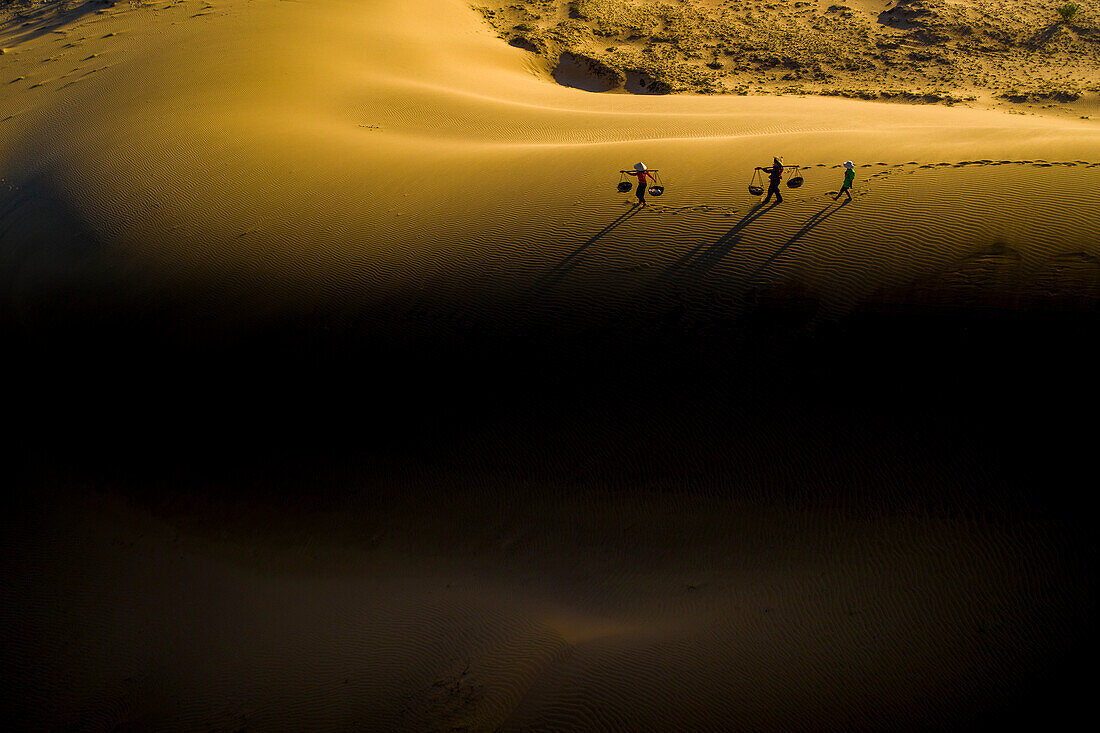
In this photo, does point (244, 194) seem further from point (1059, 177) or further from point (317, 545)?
point (1059, 177)

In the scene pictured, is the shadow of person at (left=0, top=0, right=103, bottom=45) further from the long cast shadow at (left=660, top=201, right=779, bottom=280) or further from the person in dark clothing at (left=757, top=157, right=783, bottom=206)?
the person in dark clothing at (left=757, top=157, right=783, bottom=206)

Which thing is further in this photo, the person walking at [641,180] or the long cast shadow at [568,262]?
the person walking at [641,180]

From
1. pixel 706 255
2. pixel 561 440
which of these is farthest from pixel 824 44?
pixel 561 440

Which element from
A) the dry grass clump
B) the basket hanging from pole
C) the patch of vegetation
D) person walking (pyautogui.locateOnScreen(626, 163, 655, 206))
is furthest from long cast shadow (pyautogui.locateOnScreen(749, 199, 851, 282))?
the patch of vegetation

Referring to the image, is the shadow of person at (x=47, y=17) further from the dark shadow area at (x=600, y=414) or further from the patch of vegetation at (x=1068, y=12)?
the patch of vegetation at (x=1068, y=12)

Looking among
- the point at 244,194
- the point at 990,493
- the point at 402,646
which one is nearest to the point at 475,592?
the point at 402,646

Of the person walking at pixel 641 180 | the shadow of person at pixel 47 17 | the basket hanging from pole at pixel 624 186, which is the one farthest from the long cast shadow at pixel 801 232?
the shadow of person at pixel 47 17
